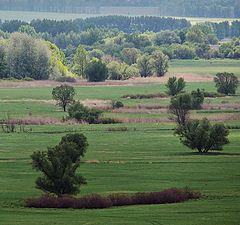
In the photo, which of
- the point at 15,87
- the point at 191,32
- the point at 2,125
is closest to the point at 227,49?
the point at 191,32

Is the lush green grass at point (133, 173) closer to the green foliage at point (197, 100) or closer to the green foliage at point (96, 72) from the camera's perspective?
the green foliage at point (197, 100)

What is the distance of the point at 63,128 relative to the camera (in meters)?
75.6

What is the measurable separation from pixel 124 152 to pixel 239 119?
69.7 ft

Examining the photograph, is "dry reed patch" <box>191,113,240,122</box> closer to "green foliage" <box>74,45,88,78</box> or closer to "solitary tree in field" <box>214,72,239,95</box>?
"solitary tree in field" <box>214,72,239,95</box>

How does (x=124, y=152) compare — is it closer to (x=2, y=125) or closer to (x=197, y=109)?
(x=2, y=125)

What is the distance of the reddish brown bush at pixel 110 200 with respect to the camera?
44312 millimetres

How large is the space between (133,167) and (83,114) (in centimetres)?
2686

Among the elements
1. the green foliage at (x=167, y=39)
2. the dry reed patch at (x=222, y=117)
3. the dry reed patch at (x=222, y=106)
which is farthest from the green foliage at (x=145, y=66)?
the dry reed patch at (x=222, y=117)

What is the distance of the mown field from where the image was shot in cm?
4181

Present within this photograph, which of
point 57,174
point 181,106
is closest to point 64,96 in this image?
point 181,106

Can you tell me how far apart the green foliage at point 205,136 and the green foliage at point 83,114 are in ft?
60.5

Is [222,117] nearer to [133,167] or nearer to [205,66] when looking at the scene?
[133,167]

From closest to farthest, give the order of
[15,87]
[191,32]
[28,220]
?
[28,220] < [15,87] < [191,32]

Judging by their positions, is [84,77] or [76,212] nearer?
[76,212]
